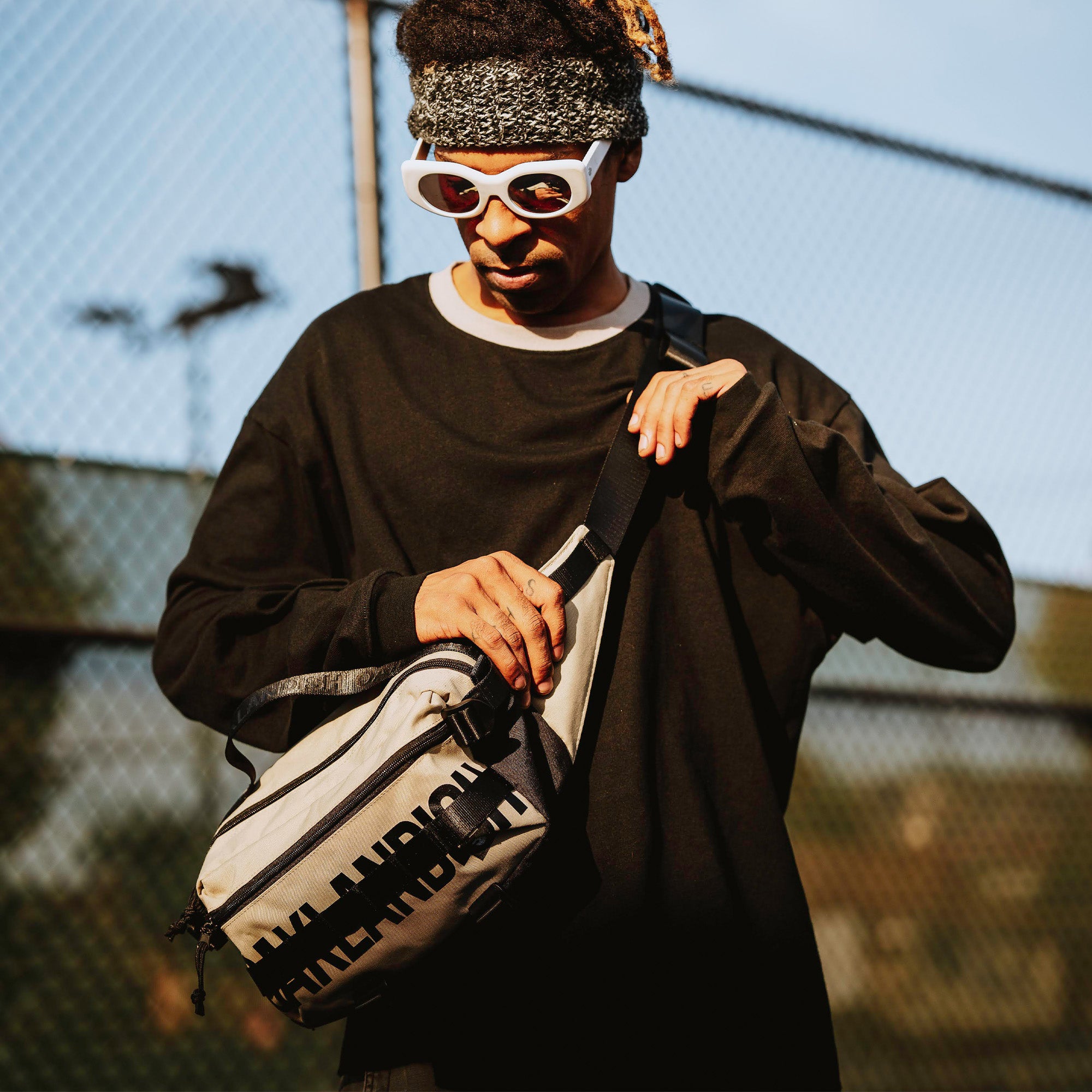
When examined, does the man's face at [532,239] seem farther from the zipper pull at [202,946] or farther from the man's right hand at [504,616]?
the zipper pull at [202,946]

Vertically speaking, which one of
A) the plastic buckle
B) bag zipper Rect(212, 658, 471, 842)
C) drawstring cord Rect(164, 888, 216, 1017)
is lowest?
drawstring cord Rect(164, 888, 216, 1017)

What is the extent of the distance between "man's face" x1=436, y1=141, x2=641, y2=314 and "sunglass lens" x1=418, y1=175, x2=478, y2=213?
2cm

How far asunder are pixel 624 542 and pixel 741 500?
0.15 metres

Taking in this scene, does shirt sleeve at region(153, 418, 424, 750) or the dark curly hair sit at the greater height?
the dark curly hair


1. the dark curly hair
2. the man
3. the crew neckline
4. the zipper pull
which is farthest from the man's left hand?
the zipper pull

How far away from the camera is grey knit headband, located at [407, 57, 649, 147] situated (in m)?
1.24

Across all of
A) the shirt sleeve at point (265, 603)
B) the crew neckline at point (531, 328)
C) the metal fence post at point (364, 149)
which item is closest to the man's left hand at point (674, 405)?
the crew neckline at point (531, 328)

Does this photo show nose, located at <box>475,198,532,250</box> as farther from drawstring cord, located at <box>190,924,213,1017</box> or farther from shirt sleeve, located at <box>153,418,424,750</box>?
drawstring cord, located at <box>190,924,213,1017</box>

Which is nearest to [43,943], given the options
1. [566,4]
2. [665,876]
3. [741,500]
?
[665,876]

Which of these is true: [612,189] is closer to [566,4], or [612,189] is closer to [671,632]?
[566,4]

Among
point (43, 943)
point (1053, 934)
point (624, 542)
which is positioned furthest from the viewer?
point (1053, 934)

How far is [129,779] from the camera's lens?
8.32 ft

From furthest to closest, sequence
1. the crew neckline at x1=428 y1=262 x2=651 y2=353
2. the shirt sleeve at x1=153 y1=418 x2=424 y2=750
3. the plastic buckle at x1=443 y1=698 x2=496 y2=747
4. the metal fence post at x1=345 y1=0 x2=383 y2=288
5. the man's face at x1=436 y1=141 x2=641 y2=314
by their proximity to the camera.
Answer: the metal fence post at x1=345 y1=0 x2=383 y2=288, the crew neckline at x1=428 y1=262 x2=651 y2=353, the man's face at x1=436 y1=141 x2=641 y2=314, the shirt sleeve at x1=153 y1=418 x2=424 y2=750, the plastic buckle at x1=443 y1=698 x2=496 y2=747

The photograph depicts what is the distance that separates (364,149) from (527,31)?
3.95 ft
